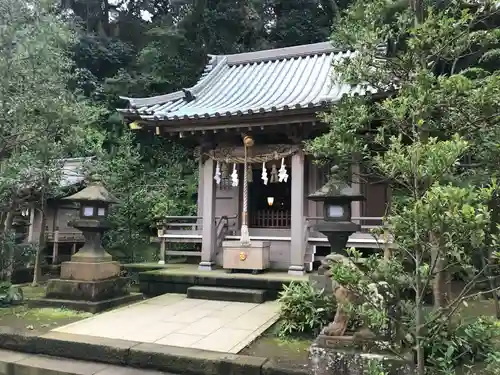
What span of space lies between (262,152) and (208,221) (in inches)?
76.4

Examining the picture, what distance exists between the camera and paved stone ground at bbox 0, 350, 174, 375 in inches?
162

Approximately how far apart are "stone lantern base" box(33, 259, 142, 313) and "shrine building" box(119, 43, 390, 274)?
7.53 feet

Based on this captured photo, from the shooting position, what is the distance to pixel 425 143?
3.07m

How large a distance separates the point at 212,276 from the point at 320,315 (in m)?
3.24

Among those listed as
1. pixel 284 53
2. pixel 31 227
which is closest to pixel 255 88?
pixel 284 53

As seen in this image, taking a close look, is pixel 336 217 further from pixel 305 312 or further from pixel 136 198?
pixel 136 198

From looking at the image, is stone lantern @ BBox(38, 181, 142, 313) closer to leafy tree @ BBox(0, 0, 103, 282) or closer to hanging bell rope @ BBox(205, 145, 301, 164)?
leafy tree @ BBox(0, 0, 103, 282)

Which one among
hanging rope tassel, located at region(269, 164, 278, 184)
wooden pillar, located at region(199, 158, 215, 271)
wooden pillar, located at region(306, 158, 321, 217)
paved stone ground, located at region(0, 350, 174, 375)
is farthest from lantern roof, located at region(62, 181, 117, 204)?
wooden pillar, located at region(306, 158, 321, 217)

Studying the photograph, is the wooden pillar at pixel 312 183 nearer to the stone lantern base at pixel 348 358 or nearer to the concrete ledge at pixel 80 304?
the concrete ledge at pixel 80 304

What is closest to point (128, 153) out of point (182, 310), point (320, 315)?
point (182, 310)

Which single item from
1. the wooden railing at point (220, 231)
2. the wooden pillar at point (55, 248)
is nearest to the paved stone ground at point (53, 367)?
the wooden railing at point (220, 231)

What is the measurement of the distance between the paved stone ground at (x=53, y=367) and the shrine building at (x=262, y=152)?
418cm

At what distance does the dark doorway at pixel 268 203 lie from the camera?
31.7 feet

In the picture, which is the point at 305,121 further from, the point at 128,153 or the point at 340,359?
the point at 128,153
